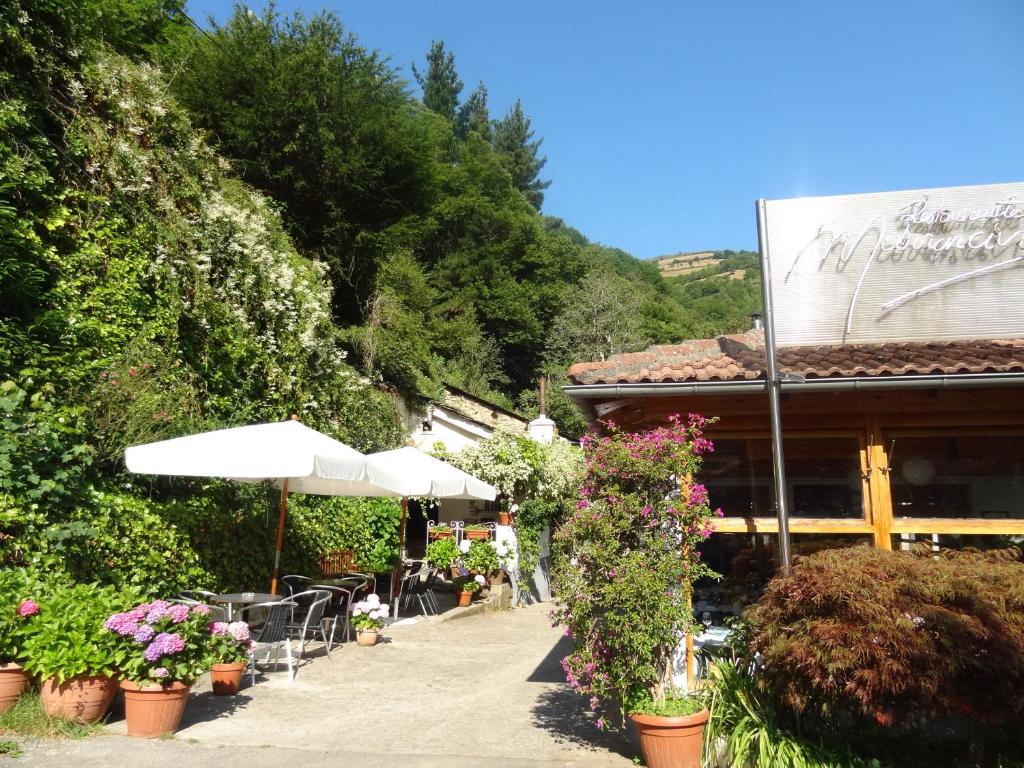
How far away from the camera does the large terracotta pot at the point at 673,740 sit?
497 centimetres

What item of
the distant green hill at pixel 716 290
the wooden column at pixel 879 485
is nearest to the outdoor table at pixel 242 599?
the wooden column at pixel 879 485

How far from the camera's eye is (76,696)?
548 centimetres

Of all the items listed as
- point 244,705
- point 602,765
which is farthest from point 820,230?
point 244,705

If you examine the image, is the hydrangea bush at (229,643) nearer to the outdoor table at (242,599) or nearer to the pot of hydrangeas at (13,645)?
the outdoor table at (242,599)

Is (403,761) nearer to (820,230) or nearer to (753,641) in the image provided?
(753,641)

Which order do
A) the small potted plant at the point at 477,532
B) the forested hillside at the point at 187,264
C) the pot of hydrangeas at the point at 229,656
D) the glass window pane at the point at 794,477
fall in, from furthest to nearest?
1. the small potted plant at the point at 477,532
2. the forested hillside at the point at 187,264
3. the pot of hydrangeas at the point at 229,656
4. the glass window pane at the point at 794,477

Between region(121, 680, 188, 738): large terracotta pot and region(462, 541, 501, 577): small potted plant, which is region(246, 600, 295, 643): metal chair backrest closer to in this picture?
region(121, 680, 188, 738): large terracotta pot

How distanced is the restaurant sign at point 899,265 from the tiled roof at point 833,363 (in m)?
0.28

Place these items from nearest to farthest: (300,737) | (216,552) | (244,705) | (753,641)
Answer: (753,641) < (300,737) < (244,705) < (216,552)

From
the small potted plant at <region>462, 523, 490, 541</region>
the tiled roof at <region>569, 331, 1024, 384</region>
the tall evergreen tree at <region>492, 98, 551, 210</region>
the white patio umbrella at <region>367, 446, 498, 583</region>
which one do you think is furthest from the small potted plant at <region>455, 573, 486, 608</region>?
the tall evergreen tree at <region>492, 98, 551, 210</region>

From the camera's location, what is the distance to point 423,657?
9.23 m

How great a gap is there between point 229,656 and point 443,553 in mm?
7675

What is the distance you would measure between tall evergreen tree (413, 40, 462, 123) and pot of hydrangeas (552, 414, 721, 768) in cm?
5659

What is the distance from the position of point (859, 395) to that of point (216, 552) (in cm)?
729
